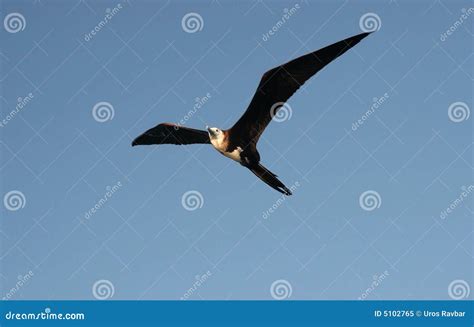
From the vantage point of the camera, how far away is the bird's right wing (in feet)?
50.1

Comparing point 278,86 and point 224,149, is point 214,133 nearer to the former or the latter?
point 224,149

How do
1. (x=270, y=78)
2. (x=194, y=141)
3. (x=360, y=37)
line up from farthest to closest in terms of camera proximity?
(x=194, y=141)
(x=270, y=78)
(x=360, y=37)

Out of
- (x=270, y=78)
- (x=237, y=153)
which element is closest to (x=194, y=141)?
(x=237, y=153)

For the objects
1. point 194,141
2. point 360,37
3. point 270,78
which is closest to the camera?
point 360,37

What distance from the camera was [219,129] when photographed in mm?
14156

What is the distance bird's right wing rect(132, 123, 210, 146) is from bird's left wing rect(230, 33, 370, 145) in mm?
1164

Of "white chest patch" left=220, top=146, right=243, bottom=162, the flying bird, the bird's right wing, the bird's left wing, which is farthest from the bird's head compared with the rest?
the bird's right wing

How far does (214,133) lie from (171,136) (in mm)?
1933

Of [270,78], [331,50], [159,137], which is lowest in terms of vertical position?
[159,137]

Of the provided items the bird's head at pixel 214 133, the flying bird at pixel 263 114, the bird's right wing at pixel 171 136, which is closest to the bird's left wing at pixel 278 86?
the flying bird at pixel 263 114

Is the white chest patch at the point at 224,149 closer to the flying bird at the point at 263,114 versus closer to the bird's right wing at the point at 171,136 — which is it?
the flying bird at the point at 263,114

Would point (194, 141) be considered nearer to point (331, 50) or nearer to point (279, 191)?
point (279, 191)
